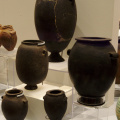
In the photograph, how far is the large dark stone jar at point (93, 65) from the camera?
1.55 meters

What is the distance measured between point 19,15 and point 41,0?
0.84 meters

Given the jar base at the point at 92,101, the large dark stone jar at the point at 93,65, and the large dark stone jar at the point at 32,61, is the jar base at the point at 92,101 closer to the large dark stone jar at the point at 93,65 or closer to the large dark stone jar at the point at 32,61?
the large dark stone jar at the point at 93,65

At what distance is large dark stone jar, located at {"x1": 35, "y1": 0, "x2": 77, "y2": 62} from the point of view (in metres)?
2.08

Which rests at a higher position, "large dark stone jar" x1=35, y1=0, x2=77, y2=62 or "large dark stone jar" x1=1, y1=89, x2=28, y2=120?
"large dark stone jar" x1=35, y1=0, x2=77, y2=62

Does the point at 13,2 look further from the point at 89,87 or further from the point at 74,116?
the point at 89,87

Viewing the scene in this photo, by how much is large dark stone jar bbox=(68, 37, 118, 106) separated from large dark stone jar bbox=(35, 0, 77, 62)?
1.70 feet

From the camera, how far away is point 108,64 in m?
1.56

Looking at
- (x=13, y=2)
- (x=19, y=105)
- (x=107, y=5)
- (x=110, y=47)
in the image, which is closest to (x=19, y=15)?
(x=13, y=2)

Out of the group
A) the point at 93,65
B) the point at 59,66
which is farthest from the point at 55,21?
the point at 93,65

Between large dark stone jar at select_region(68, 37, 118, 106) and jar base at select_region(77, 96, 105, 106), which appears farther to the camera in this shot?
jar base at select_region(77, 96, 105, 106)

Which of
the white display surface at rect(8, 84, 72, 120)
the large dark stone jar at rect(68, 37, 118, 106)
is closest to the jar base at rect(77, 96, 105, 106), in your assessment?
the large dark stone jar at rect(68, 37, 118, 106)

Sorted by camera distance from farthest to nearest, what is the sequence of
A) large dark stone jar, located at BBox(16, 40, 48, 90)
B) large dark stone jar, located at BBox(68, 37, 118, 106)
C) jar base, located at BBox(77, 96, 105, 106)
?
large dark stone jar, located at BBox(16, 40, 48, 90) < jar base, located at BBox(77, 96, 105, 106) < large dark stone jar, located at BBox(68, 37, 118, 106)

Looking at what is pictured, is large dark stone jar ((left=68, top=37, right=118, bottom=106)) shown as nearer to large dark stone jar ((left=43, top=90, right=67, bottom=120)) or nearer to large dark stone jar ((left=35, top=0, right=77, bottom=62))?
large dark stone jar ((left=43, top=90, right=67, bottom=120))

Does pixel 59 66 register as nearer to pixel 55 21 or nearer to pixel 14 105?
pixel 55 21
